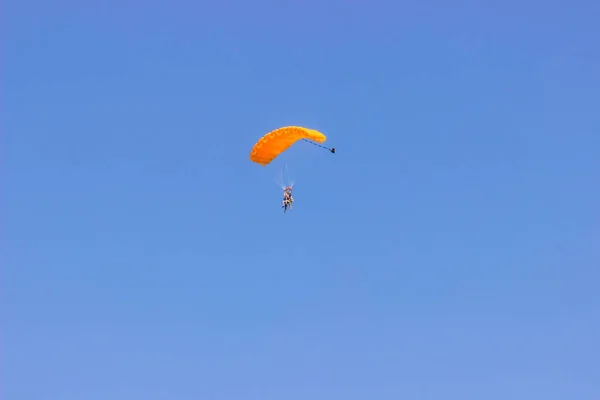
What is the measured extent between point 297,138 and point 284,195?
29.6ft

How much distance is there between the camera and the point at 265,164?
321ft

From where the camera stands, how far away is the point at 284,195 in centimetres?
10162

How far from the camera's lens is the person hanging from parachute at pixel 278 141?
91125 millimetres

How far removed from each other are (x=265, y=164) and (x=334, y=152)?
771cm

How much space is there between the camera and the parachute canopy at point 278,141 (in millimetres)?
91106

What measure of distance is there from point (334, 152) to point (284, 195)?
9.35 meters

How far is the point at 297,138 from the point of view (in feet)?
311

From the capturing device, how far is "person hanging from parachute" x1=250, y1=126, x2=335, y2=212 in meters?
91.1

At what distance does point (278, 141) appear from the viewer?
94.8 m

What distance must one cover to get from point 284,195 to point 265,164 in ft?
17.6

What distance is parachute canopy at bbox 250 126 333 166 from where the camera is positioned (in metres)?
91.1

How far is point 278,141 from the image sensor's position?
311 ft

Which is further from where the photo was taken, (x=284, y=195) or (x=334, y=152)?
(x=284, y=195)
